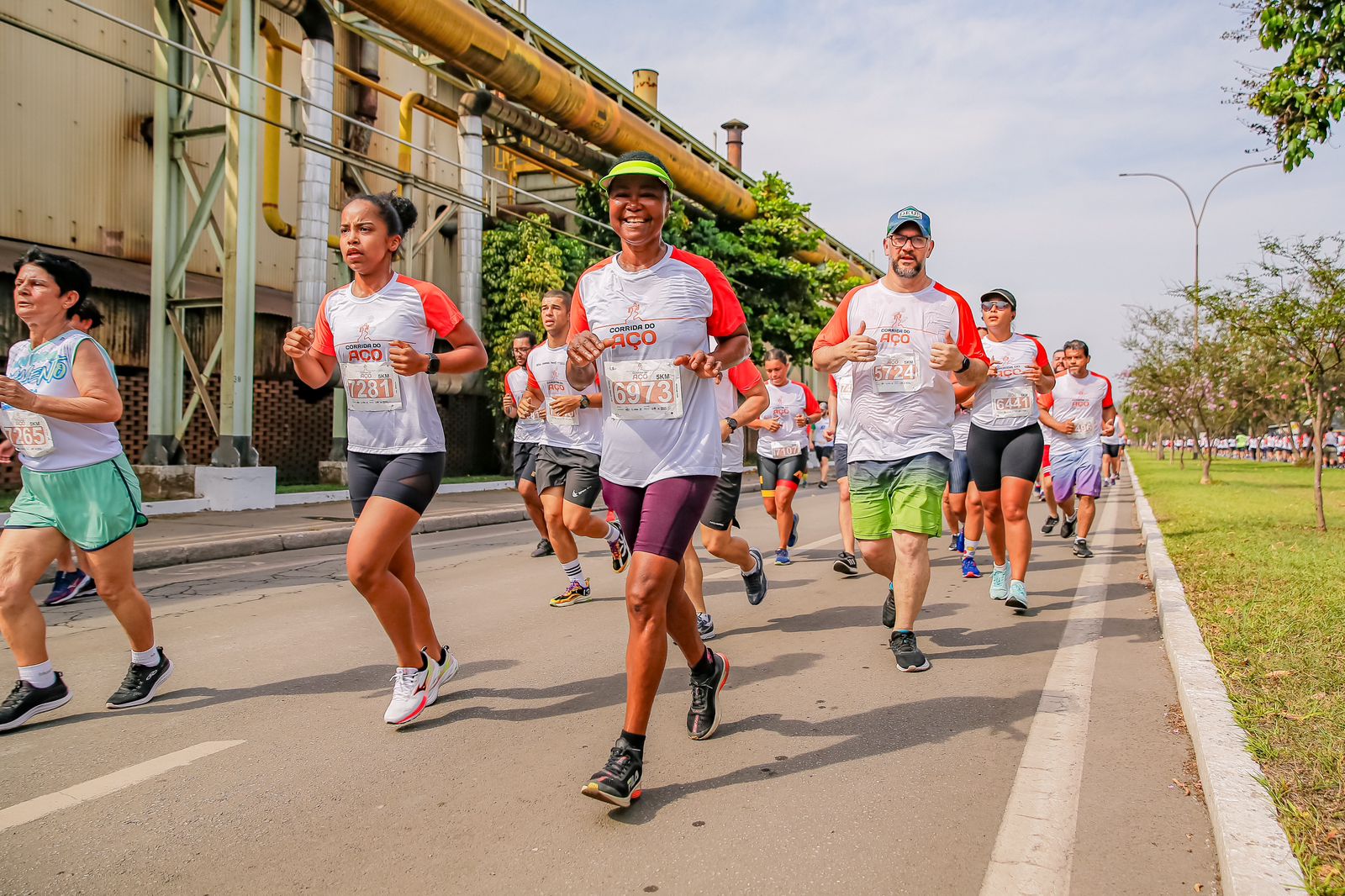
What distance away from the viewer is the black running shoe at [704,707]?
4.12 m

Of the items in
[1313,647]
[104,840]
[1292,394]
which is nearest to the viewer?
[104,840]

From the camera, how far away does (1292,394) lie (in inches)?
974

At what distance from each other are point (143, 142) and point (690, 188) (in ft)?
40.8

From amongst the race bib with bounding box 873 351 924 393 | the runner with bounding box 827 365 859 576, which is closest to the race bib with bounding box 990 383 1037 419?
the runner with bounding box 827 365 859 576

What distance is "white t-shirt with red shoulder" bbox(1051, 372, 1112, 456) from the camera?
10344mm

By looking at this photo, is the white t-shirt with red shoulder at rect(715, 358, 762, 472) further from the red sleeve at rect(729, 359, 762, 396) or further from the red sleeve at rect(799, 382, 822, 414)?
the red sleeve at rect(799, 382, 822, 414)

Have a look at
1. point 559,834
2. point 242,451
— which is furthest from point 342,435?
point 559,834

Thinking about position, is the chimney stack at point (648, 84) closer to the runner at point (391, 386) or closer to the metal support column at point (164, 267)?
the metal support column at point (164, 267)

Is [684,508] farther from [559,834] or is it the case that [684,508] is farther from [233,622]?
[233,622]

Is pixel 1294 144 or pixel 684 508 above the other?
pixel 1294 144

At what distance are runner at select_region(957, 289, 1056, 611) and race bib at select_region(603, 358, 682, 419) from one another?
4064 mm

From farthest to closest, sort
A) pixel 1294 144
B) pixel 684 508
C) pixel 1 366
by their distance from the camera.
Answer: pixel 1 366, pixel 1294 144, pixel 684 508

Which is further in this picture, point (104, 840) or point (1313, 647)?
point (1313, 647)

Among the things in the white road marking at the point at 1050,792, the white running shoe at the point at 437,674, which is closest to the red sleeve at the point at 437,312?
the white running shoe at the point at 437,674
